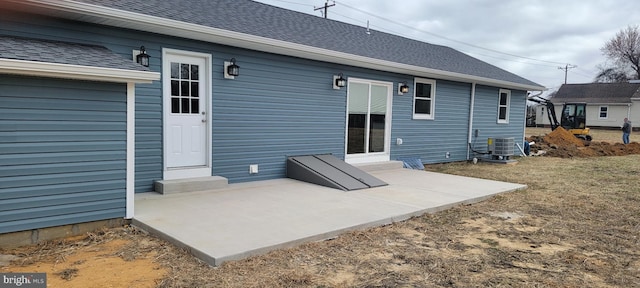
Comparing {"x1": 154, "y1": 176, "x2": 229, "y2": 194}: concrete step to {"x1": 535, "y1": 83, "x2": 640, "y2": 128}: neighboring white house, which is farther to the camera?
{"x1": 535, "y1": 83, "x2": 640, "y2": 128}: neighboring white house

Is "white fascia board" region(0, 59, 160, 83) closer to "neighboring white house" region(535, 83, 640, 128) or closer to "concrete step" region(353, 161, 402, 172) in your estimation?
"concrete step" region(353, 161, 402, 172)

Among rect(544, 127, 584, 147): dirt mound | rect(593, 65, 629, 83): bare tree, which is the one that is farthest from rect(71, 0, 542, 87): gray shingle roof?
rect(593, 65, 629, 83): bare tree

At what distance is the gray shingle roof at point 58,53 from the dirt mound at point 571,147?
45.4 ft

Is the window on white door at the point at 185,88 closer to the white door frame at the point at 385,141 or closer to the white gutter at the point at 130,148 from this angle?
the white gutter at the point at 130,148

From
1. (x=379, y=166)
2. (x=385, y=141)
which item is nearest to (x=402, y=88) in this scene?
(x=385, y=141)

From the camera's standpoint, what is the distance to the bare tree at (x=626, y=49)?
4222 cm

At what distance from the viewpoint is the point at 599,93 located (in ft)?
116

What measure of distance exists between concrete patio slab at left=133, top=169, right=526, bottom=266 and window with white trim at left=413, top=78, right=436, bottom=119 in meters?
3.11

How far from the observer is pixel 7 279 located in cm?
296

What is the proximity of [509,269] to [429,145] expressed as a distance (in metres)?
7.20

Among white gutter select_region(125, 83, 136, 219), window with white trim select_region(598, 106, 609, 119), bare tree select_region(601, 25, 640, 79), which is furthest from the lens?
bare tree select_region(601, 25, 640, 79)

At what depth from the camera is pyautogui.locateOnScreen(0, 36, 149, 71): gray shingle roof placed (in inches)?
145

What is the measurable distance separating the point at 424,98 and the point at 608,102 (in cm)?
3182

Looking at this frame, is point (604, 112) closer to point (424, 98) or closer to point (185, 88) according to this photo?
point (424, 98)
